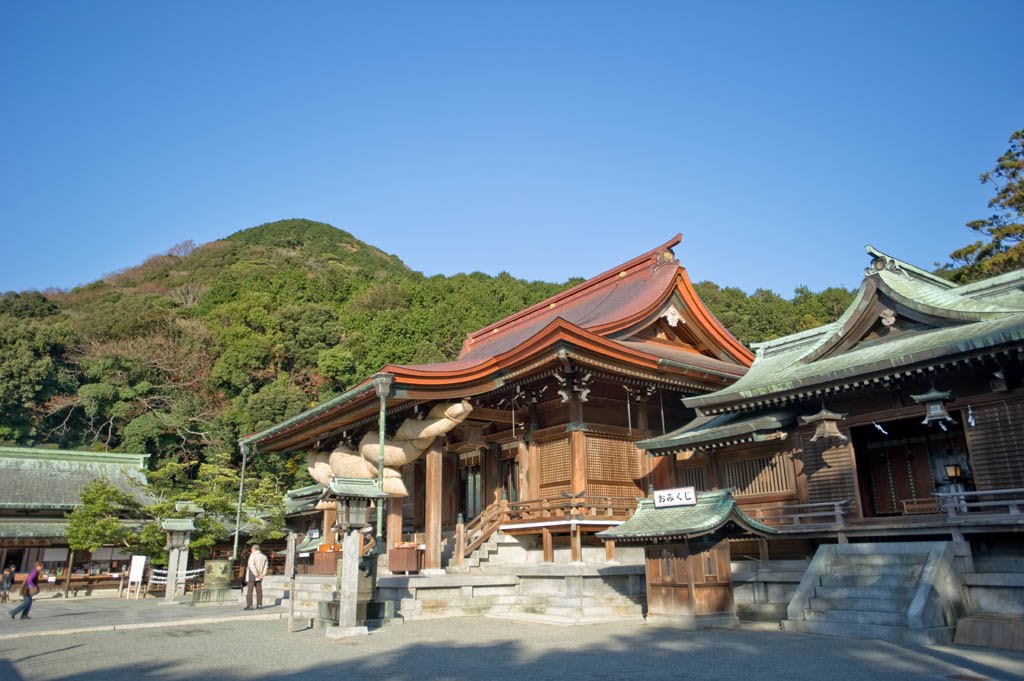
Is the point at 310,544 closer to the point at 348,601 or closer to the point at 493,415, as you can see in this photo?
the point at 493,415

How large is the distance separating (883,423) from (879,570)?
403 cm

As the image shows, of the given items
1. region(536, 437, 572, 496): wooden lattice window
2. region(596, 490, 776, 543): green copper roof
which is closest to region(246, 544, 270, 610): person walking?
region(536, 437, 572, 496): wooden lattice window

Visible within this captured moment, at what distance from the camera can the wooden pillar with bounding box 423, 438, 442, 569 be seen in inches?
635

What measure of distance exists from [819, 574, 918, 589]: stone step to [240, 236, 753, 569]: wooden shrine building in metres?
5.30

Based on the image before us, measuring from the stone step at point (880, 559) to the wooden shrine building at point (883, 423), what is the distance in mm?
735

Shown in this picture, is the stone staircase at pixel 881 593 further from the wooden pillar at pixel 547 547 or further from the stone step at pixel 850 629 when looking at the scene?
the wooden pillar at pixel 547 547

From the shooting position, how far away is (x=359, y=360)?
54.4 meters

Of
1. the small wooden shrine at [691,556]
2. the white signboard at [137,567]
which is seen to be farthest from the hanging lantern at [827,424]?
the white signboard at [137,567]

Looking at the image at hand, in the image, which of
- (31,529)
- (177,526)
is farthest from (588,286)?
(31,529)

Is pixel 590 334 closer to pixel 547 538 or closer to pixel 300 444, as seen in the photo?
pixel 547 538

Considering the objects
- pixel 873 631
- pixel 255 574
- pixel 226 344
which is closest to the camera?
pixel 873 631

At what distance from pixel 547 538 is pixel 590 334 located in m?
5.00

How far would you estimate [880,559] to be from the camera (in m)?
11.7

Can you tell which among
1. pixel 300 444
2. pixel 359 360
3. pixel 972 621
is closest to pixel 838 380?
pixel 972 621
